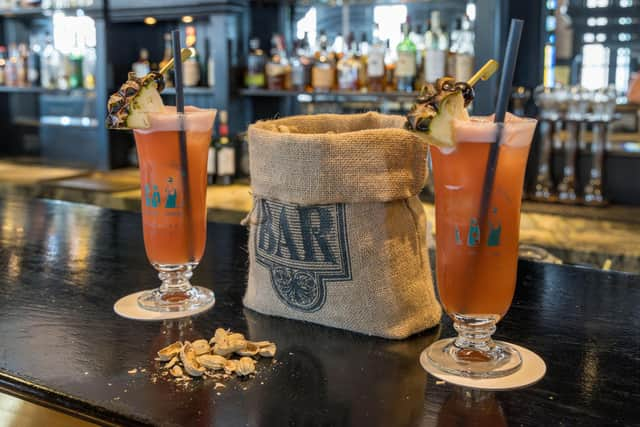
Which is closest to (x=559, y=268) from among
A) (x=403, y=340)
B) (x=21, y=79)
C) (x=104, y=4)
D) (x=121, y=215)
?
(x=403, y=340)

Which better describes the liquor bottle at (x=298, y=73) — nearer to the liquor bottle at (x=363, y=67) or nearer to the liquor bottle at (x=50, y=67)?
the liquor bottle at (x=363, y=67)

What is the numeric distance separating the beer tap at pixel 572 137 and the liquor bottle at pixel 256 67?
1279mm

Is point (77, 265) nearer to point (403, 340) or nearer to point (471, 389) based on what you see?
point (403, 340)

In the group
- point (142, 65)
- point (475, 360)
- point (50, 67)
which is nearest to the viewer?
point (475, 360)

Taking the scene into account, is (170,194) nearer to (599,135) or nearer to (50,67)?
(599,135)

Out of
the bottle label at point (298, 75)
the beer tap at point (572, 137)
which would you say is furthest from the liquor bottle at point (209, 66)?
the beer tap at point (572, 137)

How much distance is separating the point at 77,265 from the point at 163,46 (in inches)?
105

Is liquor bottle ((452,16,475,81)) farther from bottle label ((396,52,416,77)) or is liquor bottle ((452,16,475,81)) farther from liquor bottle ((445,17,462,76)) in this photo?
bottle label ((396,52,416,77))

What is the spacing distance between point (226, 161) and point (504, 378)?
259cm

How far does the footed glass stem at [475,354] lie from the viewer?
795 mm

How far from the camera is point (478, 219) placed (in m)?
0.78

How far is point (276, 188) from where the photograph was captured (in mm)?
935

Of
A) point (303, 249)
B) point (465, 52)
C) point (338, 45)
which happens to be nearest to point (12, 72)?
point (338, 45)

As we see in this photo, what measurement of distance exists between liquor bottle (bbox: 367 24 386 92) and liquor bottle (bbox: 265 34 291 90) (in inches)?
15.7
